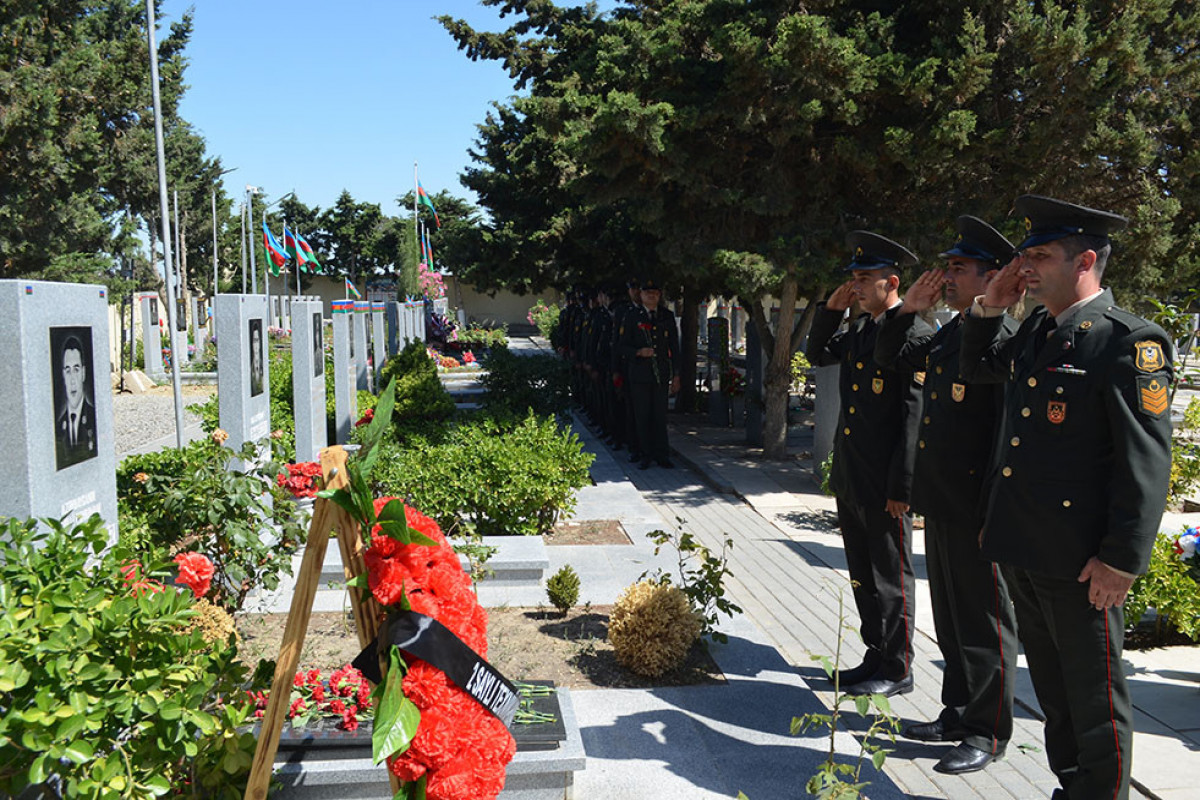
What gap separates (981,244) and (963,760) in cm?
235

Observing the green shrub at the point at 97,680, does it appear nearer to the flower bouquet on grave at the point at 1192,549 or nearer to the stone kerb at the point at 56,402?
the stone kerb at the point at 56,402

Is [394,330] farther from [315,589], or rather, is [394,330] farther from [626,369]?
[315,589]

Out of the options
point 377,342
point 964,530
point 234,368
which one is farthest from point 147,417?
point 964,530

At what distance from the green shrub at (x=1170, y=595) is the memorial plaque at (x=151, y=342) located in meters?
24.1

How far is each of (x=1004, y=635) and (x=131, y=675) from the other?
357cm

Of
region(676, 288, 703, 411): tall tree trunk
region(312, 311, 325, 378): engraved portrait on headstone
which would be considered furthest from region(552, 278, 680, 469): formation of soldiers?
region(312, 311, 325, 378): engraved portrait on headstone

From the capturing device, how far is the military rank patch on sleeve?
3.21m

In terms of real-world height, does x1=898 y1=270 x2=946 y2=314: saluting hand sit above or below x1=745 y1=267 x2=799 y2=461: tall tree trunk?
above

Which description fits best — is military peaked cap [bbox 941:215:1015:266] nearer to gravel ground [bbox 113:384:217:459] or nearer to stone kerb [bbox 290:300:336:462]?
stone kerb [bbox 290:300:336:462]

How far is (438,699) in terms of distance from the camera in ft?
7.63

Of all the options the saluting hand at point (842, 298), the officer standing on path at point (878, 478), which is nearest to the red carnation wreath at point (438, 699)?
the officer standing on path at point (878, 478)

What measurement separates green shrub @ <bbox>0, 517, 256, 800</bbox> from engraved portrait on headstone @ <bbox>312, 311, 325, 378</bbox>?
6.96m

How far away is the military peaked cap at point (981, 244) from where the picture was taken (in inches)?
169

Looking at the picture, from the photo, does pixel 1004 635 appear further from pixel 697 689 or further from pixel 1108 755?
pixel 697 689
